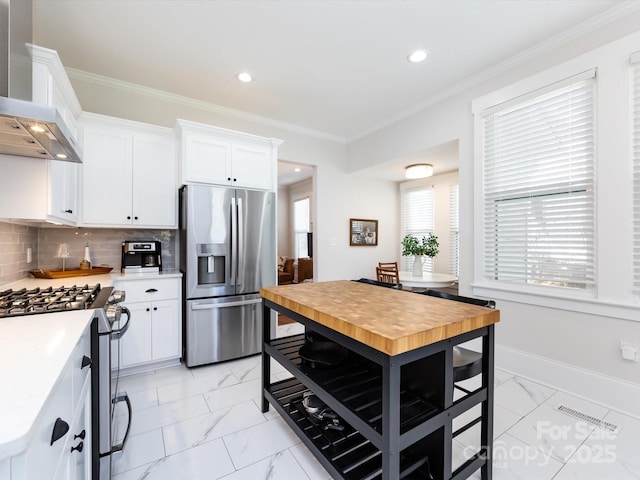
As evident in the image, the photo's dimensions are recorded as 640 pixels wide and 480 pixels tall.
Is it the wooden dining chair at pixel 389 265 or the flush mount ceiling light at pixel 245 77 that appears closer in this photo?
the flush mount ceiling light at pixel 245 77

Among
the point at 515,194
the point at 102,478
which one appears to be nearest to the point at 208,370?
the point at 102,478

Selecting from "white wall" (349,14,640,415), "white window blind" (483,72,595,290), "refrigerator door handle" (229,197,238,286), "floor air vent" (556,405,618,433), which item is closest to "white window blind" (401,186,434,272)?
"white window blind" (483,72,595,290)

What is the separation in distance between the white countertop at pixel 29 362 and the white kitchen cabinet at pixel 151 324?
1.37 meters

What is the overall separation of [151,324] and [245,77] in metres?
2.60

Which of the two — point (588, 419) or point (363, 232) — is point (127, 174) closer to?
point (363, 232)

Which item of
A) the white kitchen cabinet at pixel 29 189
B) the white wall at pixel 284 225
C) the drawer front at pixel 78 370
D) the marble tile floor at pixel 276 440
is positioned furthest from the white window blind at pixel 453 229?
the white kitchen cabinet at pixel 29 189

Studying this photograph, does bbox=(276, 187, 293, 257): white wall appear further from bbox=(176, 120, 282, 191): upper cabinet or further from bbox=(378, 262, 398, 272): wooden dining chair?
bbox=(176, 120, 282, 191): upper cabinet

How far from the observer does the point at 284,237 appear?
340 inches

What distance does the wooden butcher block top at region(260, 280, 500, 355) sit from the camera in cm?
Result: 110

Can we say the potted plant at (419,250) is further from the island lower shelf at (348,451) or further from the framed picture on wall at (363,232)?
the island lower shelf at (348,451)

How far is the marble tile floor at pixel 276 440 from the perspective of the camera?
1.59m

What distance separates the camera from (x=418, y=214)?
213 inches

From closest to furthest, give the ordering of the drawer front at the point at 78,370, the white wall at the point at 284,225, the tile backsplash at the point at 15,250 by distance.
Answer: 1. the drawer front at the point at 78,370
2. the tile backsplash at the point at 15,250
3. the white wall at the point at 284,225

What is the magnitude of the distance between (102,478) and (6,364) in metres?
1.07
